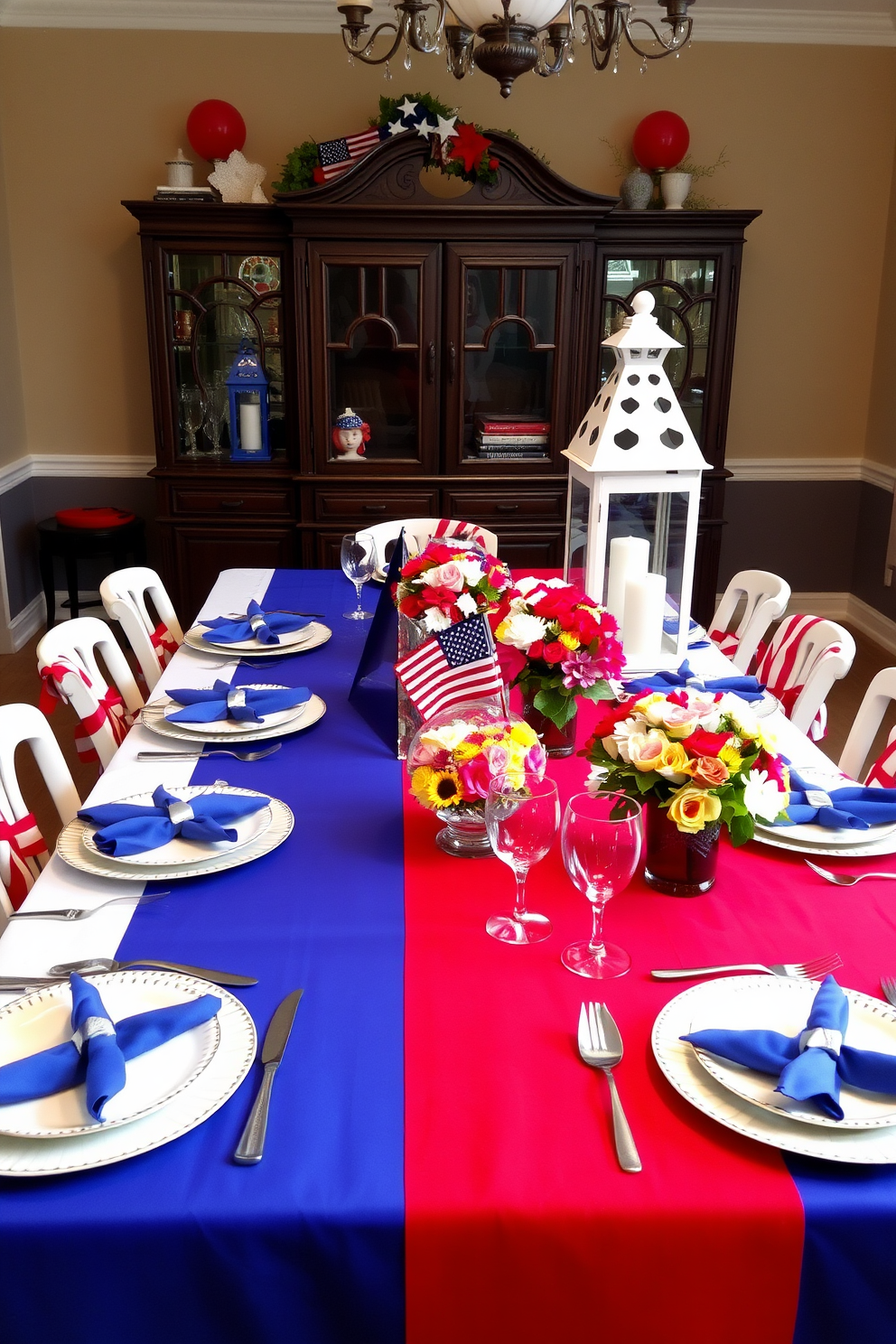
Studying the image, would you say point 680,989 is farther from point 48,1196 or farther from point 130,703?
point 130,703

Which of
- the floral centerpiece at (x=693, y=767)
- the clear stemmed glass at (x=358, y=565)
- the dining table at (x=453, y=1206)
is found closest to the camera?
the dining table at (x=453, y=1206)

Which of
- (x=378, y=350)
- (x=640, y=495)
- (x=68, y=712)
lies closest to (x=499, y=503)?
(x=378, y=350)

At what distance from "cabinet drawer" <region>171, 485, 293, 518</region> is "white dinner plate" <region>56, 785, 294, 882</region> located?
311 centimetres

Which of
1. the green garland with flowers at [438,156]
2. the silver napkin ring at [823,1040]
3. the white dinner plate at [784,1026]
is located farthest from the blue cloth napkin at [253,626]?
the green garland with flowers at [438,156]

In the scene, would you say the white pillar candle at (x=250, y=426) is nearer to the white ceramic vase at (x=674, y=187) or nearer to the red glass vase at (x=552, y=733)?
the white ceramic vase at (x=674, y=187)

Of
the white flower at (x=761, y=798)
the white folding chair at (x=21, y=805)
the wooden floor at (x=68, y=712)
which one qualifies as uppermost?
the white flower at (x=761, y=798)

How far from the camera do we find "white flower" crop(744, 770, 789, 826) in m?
1.30

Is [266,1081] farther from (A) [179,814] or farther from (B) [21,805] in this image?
(B) [21,805]

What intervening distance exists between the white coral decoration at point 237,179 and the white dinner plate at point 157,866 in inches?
137

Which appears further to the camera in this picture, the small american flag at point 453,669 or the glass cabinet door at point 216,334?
the glass cabinet door at point 216,334

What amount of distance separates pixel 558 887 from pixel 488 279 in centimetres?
339

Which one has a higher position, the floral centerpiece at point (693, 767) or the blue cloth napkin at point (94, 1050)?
the floral centerpiece at point (693, 767)

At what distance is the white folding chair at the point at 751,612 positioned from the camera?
8.25 feet

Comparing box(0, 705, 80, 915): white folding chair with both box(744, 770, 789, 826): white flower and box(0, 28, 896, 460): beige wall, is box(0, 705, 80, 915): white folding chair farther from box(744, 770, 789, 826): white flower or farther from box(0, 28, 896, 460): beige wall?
box(0, 28, 896, 460): beige wall
